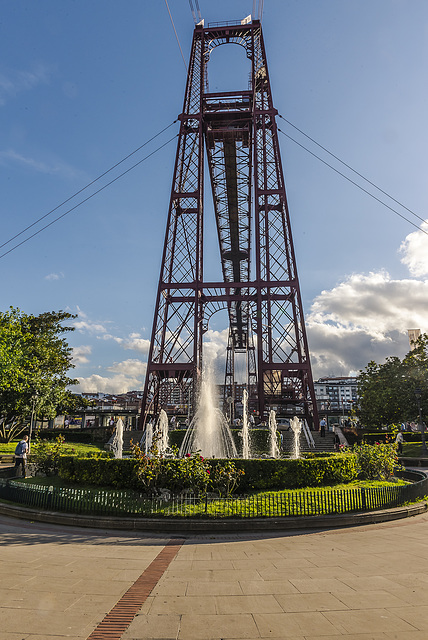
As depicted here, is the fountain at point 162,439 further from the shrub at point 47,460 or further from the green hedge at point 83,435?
the green hedge at point 83,435

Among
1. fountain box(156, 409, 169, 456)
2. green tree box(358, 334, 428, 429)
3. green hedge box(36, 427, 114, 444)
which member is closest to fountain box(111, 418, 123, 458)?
fountain box(156, 409, 169, 456)

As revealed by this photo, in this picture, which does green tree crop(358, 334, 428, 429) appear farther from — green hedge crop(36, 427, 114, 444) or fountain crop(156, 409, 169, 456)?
green hedge crop(36, 427, 114, 444)

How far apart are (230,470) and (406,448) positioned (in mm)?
22764

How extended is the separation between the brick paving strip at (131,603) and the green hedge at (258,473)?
476 centimetres

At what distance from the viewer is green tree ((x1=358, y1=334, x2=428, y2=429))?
102 ft

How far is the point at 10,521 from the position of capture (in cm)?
1015

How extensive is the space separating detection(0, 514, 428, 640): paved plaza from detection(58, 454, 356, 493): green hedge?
294cm

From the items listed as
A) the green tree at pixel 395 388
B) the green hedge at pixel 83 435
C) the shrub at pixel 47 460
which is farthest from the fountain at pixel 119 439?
the green tree at pixel 395 388

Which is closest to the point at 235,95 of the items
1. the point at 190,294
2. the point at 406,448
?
the point at 190,294

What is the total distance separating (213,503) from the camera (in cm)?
1041

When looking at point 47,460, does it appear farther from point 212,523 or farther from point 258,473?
point 212,523

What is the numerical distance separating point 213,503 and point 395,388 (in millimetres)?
27212

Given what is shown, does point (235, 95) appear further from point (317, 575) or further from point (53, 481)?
point (317, 575)

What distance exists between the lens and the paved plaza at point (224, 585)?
439 cm
